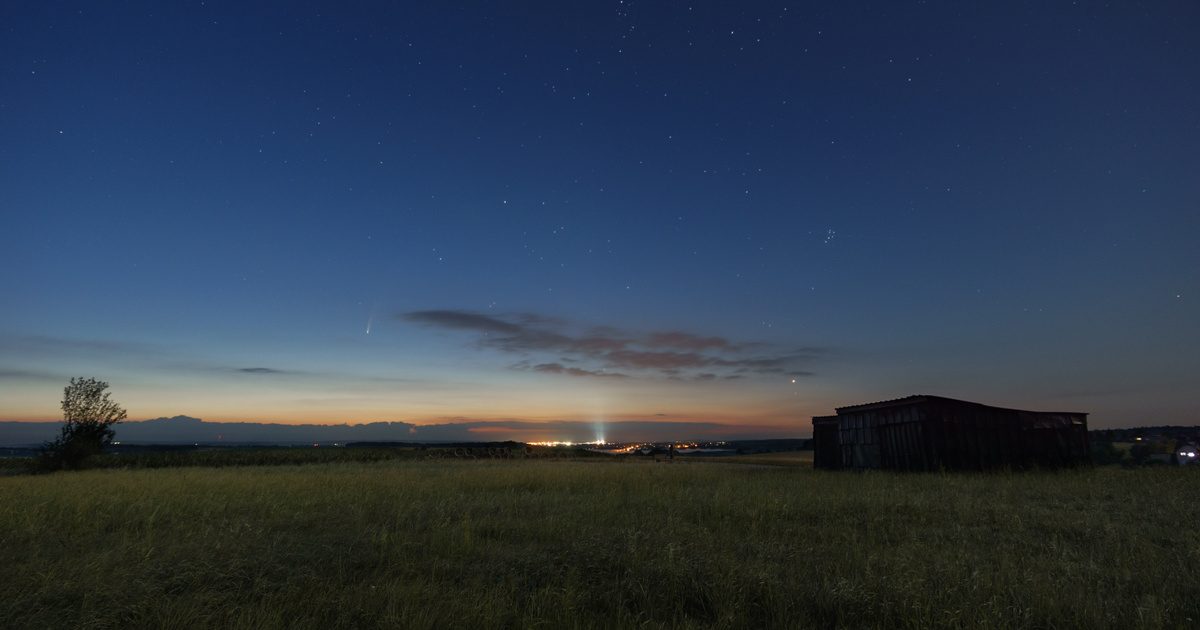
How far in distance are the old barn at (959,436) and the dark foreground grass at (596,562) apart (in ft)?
41.1

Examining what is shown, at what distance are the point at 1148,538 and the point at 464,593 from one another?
1157 cm

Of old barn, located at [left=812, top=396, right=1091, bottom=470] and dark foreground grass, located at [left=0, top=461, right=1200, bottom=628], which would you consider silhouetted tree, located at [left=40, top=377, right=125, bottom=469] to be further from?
old barn, located at [left=812, top=396, right=1091, bottom=470]

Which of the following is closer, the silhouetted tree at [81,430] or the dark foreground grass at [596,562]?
the dark foreground grass at [596,562]

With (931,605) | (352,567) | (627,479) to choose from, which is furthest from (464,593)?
(627,479)

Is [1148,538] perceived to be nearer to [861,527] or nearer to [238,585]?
[861,527]

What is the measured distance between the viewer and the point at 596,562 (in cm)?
800

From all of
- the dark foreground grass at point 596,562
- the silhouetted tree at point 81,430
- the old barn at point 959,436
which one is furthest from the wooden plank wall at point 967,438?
the silhouetted tree at point 81,430

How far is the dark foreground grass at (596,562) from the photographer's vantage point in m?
5.94

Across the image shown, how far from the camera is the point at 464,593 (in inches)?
260

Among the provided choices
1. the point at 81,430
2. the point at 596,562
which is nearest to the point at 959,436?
the point at 596,562

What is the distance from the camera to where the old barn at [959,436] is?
27484mm

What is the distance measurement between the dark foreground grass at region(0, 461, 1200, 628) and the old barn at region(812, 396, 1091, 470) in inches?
493

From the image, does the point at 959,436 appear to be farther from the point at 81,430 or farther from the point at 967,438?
the point at 81,430

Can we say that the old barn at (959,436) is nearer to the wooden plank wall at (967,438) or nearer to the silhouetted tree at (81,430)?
the wooden plank wall at (967,438)
